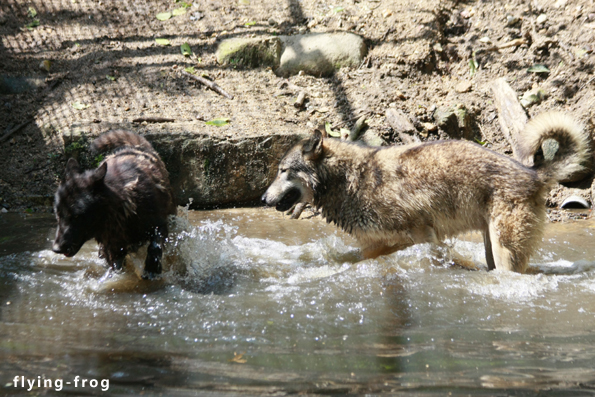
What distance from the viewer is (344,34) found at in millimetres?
9906

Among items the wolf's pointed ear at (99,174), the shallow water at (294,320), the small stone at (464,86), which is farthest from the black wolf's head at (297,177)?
the small stone at (464,86)

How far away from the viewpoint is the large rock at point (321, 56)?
31.7 ft

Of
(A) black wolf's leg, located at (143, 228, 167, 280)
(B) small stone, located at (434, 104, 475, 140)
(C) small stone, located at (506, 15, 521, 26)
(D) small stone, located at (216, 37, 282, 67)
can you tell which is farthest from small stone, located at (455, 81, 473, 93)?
(A) black wolf's leg, located at (143, 228, 167, 280)

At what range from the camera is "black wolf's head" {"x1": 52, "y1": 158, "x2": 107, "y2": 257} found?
14.9 ft

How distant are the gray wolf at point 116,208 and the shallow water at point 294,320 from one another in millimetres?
315

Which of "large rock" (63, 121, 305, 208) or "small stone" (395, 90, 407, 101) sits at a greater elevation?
"small stone" (395, 90, 407, 101)

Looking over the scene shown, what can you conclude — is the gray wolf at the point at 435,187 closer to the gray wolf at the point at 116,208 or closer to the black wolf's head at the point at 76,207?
the gray wolf at the point at 116,208

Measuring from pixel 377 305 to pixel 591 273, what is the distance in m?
2.49

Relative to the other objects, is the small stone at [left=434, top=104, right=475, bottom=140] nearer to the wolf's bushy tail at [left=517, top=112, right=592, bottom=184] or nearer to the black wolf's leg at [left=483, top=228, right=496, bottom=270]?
the wolf's bushy tail at [left=517, top=112, right=592, bottom=184]

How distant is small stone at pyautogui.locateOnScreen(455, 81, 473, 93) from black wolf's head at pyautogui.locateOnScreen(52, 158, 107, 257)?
6.73 meters

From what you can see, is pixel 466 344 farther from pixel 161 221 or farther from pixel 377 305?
pixel 161 221

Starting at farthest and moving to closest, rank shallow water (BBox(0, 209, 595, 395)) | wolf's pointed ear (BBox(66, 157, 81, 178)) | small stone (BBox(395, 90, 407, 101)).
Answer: small stone (BBox(395, 90, 407, 101)) → wolf's pointed ear (BBox(66, 157, 81, 178)) → shallow water (BBox(0, 209, 595, 395))

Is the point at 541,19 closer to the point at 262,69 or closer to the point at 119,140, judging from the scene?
the point at 262,69

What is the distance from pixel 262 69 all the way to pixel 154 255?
570cm
